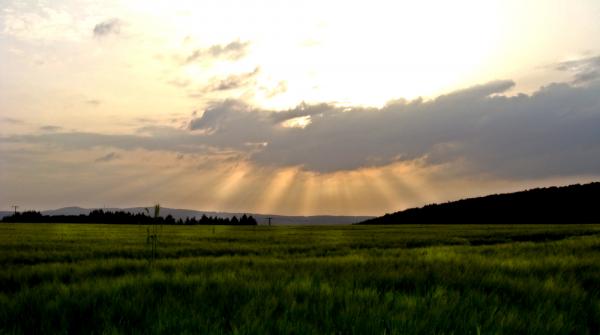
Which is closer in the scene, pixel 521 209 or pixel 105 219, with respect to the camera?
pixel 521 209

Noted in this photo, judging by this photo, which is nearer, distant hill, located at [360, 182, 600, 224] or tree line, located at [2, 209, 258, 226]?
distant hill, located at [360, 182, 600, 224]

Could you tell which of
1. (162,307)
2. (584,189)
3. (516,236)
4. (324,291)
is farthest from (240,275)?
(584,189)

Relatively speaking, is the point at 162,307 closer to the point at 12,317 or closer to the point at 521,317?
the point at 12,317

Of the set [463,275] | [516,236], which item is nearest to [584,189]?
[516,236]

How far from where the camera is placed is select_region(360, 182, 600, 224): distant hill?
310 feet

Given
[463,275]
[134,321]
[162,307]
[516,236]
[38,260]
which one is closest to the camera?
[134,321]

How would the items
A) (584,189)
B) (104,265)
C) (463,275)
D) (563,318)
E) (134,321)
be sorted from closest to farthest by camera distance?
(134,321) < (563,318) < (463,275) < (104,265) < (584,189)

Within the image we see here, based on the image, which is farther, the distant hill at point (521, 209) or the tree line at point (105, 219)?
the tree line at point (105, 219)

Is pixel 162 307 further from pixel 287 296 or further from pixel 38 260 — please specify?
pixel 38 260

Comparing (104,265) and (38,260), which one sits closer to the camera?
(104,265)

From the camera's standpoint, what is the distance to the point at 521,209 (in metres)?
102

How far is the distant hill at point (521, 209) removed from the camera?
94438 millimetres

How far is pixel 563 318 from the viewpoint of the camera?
466cm

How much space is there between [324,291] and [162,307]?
5.79ft
